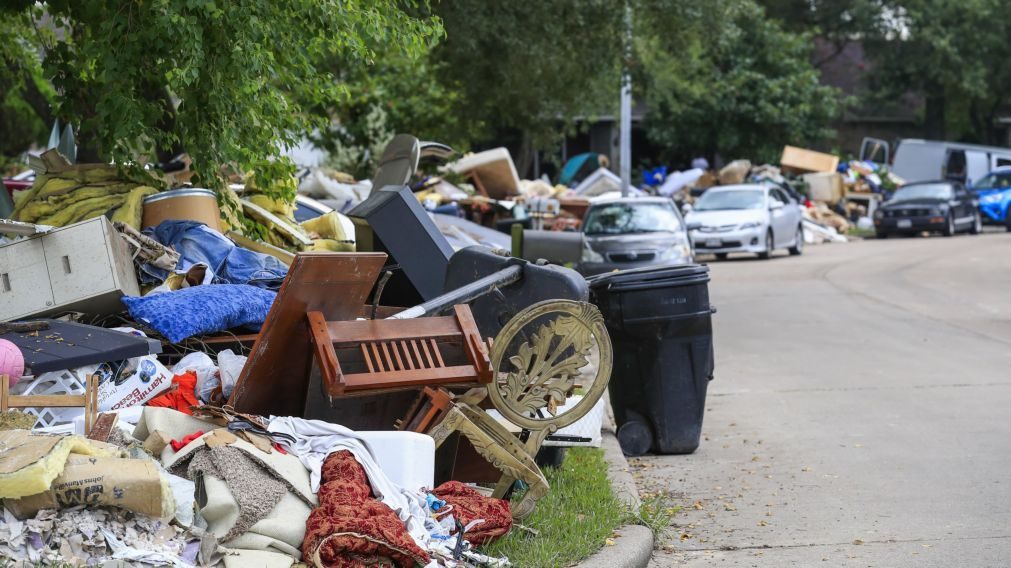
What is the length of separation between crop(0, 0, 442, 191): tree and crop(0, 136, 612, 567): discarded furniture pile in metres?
0.75

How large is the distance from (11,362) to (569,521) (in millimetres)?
2747

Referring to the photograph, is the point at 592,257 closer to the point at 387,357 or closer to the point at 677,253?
the point at 677,253

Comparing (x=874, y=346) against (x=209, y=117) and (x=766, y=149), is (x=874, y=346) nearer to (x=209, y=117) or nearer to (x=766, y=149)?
(x=209, y=117)

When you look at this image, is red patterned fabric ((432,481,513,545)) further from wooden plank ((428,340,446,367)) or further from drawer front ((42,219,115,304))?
drawer front ((42,219,115,304))

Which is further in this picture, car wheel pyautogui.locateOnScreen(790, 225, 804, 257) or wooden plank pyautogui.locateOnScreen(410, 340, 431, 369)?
car wheel pyautogui.locateOnScreen(790, 225, 804, 257)

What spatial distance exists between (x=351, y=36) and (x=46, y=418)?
3853 mm

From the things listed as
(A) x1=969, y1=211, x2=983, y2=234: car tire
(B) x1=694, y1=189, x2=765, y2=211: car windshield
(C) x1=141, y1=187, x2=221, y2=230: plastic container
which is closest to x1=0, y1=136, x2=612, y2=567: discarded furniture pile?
(C) x1=141, y1=187, x2=221, y2=230: plastic container

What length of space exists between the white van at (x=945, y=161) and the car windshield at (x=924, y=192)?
628 centimetres

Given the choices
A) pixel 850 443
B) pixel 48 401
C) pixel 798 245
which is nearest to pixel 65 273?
pixel 48 401

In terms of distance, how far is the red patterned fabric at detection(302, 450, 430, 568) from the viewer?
15.3 feet

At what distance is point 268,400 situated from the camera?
5.91 m

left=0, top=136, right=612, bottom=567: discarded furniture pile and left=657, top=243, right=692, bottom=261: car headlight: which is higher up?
left=0, top=136, right=612, bottom=567: discarded furniture pile

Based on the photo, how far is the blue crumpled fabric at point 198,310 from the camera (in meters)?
6.58

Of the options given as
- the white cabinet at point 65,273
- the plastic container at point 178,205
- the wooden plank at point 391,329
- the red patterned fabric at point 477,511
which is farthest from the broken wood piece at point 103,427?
the plastic container at point 178,205
